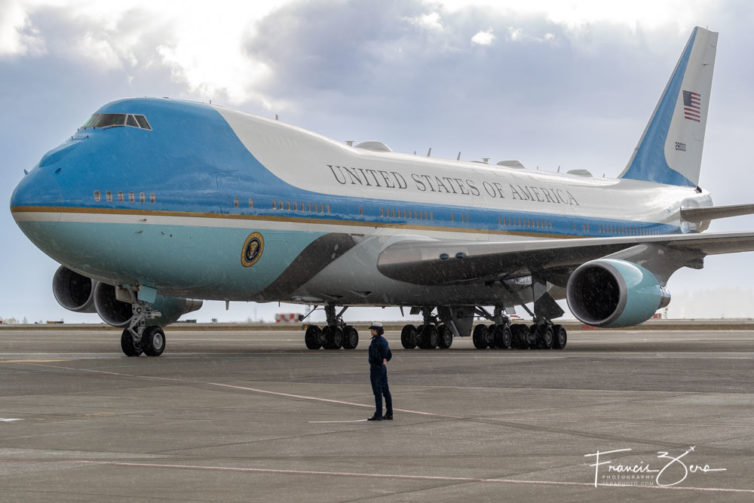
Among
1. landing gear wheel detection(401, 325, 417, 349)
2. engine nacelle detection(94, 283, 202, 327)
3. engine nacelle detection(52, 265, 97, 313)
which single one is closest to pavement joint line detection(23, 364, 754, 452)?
engine nacelle detection(94, 283, 202, 327)

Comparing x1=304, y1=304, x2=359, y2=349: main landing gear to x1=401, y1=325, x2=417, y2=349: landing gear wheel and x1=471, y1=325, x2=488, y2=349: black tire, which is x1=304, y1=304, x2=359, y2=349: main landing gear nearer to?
x1=401, y1=325, x2=417, y2=349: landing gear wheel

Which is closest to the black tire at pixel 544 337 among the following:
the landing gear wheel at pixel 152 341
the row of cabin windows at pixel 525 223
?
the row of cabin windows at pixel 525 223

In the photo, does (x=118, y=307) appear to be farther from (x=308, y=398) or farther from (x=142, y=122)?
(x=308, y=398)

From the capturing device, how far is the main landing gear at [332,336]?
27.7m

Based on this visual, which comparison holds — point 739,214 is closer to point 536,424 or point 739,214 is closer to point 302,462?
point 536,424

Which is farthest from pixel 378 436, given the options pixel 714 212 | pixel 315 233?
pixel 714 212

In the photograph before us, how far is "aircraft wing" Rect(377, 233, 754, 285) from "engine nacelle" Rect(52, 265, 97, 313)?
7.41 metres

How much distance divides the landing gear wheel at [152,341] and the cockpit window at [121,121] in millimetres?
4166

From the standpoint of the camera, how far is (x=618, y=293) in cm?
2372

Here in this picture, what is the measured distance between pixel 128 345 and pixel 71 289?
5522mm

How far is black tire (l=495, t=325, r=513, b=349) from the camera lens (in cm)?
2770

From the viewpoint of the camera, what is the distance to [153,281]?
70.5ft

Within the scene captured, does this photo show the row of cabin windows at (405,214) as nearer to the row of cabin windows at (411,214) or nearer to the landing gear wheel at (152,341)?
the row of cabin windows at (411,214)

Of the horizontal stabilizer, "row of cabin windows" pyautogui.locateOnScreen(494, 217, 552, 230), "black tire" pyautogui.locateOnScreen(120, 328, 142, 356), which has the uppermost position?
the horizontal stabilizer
